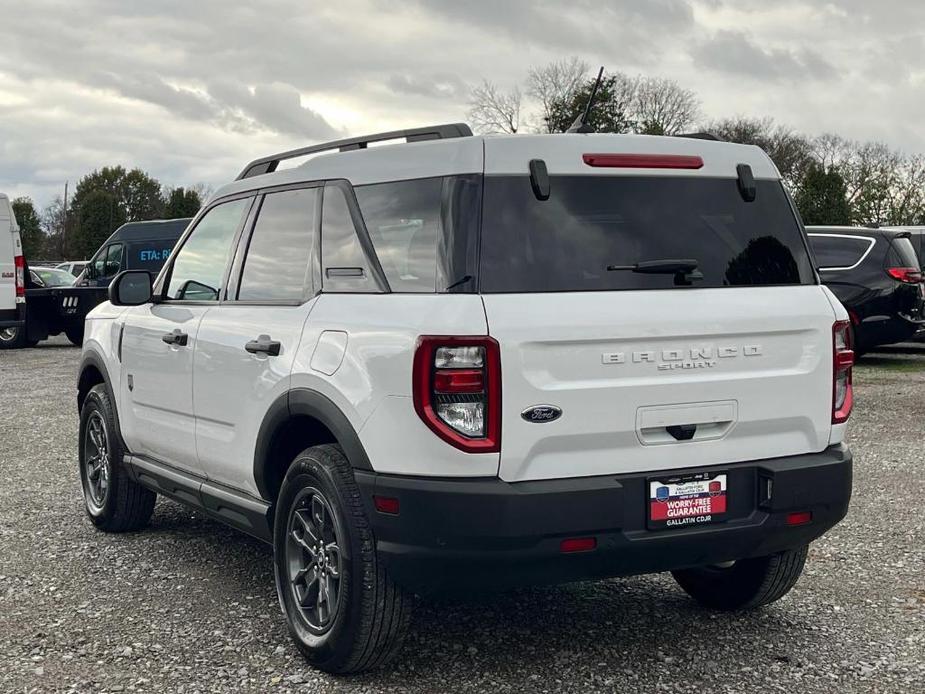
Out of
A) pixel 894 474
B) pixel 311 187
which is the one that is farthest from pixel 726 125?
pixel 311 187

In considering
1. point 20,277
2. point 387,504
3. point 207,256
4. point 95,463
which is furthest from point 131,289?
point 20,277

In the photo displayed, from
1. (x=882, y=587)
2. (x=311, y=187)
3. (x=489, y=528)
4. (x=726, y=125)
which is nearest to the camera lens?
(x=489, y=528)

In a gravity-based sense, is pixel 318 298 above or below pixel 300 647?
above

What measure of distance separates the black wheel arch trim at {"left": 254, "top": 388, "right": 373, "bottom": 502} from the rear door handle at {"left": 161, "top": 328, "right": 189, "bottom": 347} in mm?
913

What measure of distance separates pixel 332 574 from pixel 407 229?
1.25m

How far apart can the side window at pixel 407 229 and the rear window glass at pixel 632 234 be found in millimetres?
192

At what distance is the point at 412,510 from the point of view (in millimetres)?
3686

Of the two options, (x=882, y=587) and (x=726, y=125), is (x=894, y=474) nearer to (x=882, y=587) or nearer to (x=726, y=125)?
(x=882, y=587)

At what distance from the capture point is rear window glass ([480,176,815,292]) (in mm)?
3795

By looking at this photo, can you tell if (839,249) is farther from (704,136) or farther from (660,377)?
(660,377)

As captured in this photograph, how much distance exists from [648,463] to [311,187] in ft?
5.83

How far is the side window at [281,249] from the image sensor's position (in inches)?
179

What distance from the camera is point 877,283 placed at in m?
15.1

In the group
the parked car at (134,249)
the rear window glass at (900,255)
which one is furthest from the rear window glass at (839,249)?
the parked car at (134,249)
